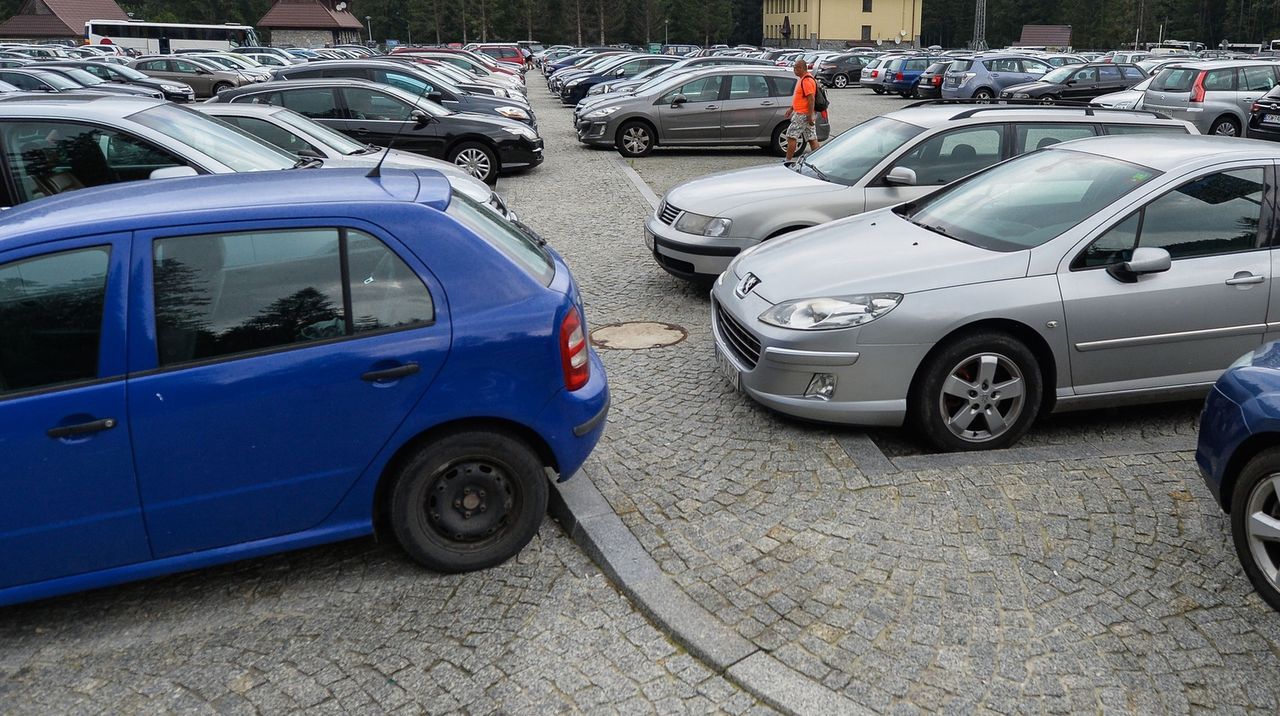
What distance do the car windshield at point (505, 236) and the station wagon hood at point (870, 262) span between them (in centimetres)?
149

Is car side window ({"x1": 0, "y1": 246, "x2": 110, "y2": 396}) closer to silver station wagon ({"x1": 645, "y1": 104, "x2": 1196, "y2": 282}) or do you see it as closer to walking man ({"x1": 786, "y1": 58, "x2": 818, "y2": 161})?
silver station wagon ({"x1": 645, "y1": 104, "x2": 1196, "y2": 282})

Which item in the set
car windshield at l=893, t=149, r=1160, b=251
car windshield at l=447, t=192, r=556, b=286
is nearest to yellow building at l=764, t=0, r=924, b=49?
car windshield at l=893, t=149, r=1160, b=251

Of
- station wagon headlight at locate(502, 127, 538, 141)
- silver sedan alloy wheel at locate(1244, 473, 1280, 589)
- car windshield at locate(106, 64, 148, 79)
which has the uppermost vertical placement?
car windshield at locate(106, 64, 148, 79)

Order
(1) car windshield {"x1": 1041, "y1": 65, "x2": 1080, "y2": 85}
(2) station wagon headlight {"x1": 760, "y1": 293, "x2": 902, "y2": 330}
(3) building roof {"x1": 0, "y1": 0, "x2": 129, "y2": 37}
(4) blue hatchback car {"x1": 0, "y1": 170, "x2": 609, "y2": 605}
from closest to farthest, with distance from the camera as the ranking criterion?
(4) blue hatchback car {"x1": 0, "y1": 170, "x2": 609, "y2": 605} → (2) station wagon headlight {"x1": 760, "y1": 293, "x2": 902, "y2": 330} → (1) car windshield {"x1": 1041, "y1": 65, "x2": 1080, "y2": 85} → (3) building roof {"x1": 0, "y1": 0, "x2": 129, "y2": 37}

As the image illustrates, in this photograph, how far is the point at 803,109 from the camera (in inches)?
546

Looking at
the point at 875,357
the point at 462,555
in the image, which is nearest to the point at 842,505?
the point at 875,357

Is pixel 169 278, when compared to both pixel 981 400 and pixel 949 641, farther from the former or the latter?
pixel 981 400

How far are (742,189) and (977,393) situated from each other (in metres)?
3.62

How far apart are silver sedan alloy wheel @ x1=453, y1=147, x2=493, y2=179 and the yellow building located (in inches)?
3275

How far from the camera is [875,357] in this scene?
496 cm

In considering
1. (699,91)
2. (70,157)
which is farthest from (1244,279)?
(699,91)

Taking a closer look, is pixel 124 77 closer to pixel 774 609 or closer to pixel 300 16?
pixel 774 609

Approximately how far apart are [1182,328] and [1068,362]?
0.64 metres

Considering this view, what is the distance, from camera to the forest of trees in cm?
9756
